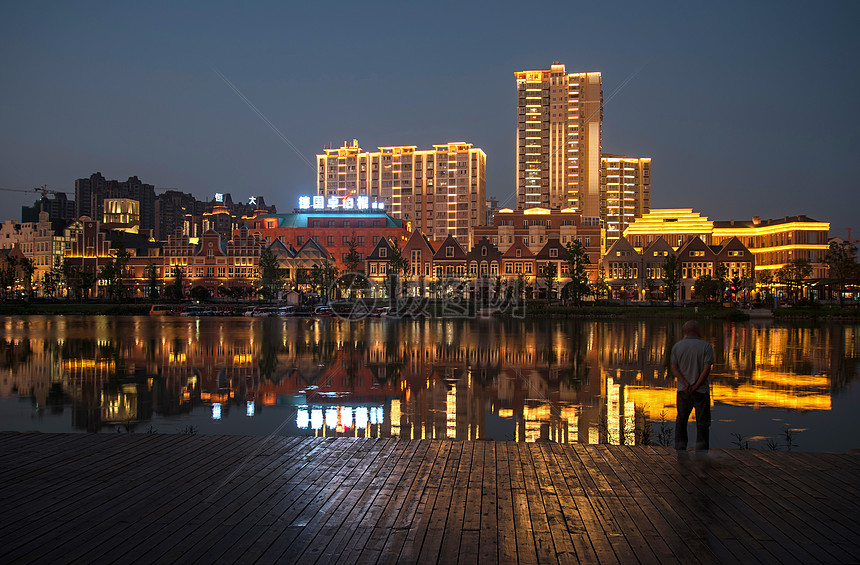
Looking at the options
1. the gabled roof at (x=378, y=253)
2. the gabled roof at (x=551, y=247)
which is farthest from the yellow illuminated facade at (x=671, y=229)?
the gabled roof at (x=378, y=253)

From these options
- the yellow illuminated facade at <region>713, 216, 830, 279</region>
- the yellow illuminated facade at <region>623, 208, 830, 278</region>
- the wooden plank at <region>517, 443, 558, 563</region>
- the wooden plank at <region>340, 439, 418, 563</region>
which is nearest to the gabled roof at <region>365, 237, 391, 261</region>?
the yellow illuminated facade at <region>623, 208, 830, 278</region>

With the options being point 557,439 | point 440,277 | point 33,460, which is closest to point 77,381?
point 33,460

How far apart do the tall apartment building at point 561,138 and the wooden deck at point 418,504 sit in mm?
168317

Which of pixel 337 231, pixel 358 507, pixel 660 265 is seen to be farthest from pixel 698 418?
pixel 337 231

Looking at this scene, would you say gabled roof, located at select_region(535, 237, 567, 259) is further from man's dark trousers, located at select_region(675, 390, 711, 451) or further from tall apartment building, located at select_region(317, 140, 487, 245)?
man's dark trousers, located at select_region(675, 390, 711, 451)

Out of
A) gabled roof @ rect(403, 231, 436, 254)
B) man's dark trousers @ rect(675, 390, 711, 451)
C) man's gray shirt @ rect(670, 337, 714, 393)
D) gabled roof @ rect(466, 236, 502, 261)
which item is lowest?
man's dark trousers @ rect(675, 390, 711, 451)

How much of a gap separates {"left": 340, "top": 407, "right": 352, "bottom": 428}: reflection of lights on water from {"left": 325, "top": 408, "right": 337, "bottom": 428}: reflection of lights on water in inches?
7.8

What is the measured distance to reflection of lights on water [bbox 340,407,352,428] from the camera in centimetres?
1717

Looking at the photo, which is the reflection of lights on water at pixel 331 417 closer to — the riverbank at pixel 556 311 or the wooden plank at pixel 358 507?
the wooden plank at pixel 358 507

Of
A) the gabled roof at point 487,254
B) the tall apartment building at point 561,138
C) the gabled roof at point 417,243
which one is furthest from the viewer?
the tall apartment building at point 561,138

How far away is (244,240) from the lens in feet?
→ 385

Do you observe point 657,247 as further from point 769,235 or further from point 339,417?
point 339,417

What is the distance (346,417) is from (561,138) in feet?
549

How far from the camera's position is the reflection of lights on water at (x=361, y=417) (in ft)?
56.0
